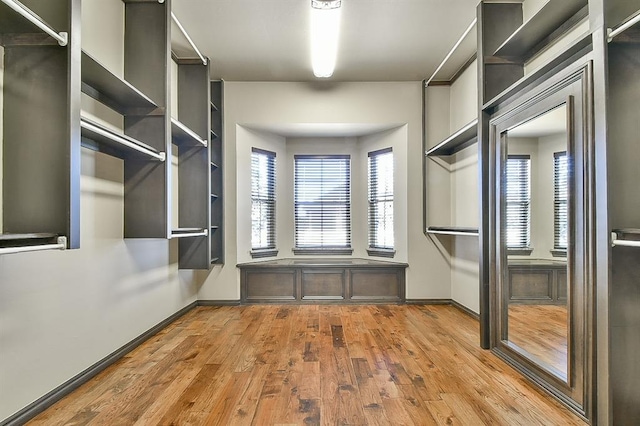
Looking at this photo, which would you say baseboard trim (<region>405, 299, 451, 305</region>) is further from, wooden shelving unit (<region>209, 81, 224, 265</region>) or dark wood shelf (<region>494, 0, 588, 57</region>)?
dark wood shelf (<region>494, 0, 588, 57</region>)

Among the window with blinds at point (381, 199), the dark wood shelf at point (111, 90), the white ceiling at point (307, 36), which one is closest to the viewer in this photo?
the dark wood shelf at point (111, 90)

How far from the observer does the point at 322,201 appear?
6270mm

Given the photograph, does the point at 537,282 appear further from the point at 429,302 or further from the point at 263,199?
the point at 263,199

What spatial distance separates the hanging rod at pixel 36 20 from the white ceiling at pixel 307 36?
6.29ft

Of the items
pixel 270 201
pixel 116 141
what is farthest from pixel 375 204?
pixel 116 141

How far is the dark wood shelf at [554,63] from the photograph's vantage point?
2.23 meters

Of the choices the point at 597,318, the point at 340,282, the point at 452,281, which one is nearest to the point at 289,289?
the point at 340,282

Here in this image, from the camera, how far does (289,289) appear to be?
5.50 metres

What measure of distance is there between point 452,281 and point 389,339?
2037 mm

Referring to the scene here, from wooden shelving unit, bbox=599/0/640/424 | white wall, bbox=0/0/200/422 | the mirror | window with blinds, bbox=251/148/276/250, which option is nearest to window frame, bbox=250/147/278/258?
window with blinds, bbox=251/148/276/250

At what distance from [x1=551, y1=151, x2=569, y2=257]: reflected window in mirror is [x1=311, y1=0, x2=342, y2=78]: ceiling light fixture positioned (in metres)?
2.04

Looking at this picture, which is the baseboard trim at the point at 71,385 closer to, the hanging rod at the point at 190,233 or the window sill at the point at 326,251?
the hanging rod at the point at 190,233

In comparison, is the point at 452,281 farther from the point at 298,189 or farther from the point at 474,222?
the point at 298,189

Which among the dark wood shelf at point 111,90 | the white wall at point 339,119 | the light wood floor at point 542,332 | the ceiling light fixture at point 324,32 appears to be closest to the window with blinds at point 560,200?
the light wood floor at point 542,332
